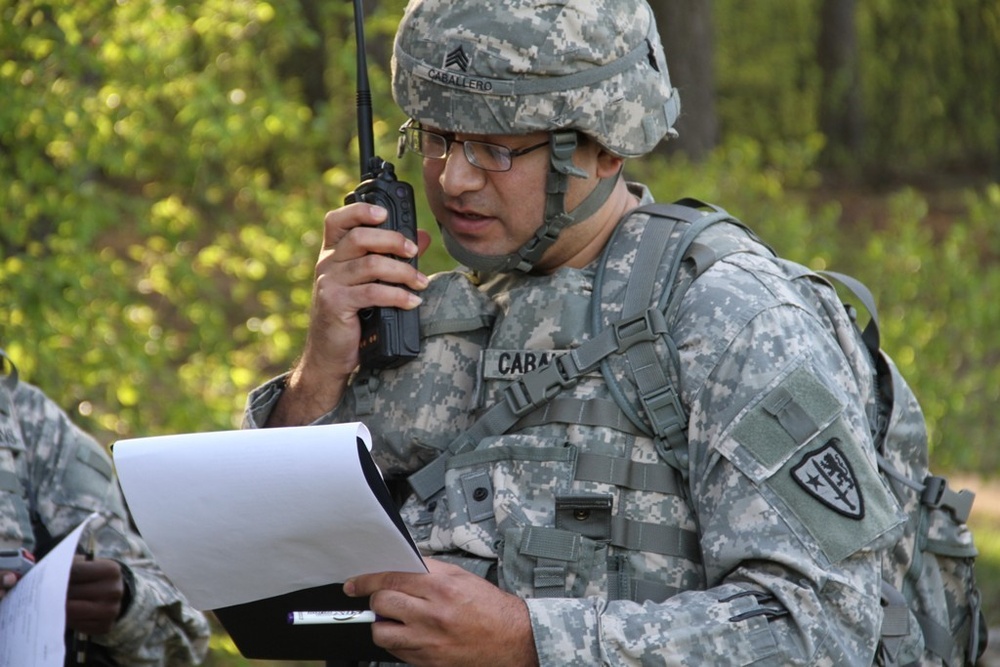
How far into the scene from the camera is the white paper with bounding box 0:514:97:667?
8.27 ft

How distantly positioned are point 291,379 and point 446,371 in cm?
39

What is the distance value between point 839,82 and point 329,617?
14.5 m

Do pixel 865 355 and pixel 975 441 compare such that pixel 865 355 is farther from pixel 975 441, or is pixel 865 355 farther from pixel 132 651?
pixel 975 441

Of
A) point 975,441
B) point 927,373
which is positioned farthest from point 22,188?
point 975,441

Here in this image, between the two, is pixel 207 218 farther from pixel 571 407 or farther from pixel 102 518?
pixel 571 407

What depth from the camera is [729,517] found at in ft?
7.68

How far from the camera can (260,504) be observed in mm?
2229

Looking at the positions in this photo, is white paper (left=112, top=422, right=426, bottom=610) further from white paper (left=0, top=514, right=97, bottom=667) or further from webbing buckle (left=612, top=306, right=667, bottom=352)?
webbing buckle (left=612, top=306, right=667, bottom=352)

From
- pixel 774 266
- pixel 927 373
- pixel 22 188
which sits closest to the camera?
pixel 774 266

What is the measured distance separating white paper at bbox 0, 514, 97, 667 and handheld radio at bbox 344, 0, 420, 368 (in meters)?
0.67

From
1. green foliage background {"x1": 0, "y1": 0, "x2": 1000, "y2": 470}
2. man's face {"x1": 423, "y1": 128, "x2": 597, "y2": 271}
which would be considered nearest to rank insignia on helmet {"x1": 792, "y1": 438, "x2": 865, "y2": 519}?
man's face {"x1": 423, "y1": 128, "x2": 597, "y2": 271}

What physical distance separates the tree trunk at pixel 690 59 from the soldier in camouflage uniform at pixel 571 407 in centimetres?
568

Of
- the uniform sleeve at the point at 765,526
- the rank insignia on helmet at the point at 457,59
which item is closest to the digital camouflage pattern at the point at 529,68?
the rank insignia on helmet at the point at 457,59

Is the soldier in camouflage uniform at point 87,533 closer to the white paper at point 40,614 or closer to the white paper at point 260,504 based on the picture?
the white paper at point 40,614
